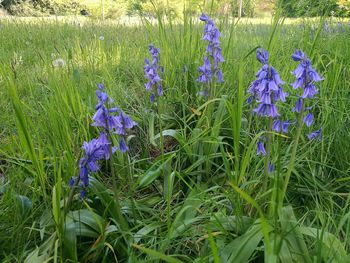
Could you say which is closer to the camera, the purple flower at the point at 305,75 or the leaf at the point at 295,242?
the leaf at the point at 295,242

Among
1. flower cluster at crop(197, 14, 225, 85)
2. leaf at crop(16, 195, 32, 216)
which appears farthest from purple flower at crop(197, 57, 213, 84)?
leaf at crop(16, 195, 32, 216)

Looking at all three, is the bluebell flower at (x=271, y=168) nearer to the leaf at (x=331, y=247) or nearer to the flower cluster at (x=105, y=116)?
the leaf at (x=331, y=247)

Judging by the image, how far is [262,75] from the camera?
140cm

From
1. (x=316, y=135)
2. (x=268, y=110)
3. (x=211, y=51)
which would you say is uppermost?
(x=211, y=51)

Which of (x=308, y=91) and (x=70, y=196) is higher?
(x=308, y=91)

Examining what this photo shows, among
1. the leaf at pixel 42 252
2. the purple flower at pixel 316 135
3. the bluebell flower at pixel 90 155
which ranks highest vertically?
the bluebell flower at pixel 90 155

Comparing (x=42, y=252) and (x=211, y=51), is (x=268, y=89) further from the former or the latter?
(x=42, y=252)

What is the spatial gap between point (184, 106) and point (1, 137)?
120cm

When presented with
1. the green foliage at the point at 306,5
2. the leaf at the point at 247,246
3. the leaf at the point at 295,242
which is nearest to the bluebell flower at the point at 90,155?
the leaf at the point at 247,246

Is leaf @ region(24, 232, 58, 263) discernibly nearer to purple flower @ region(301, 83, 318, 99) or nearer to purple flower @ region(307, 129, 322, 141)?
purple flower @ region(301, 83, 318, 99)

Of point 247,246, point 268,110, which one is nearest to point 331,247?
point 247,246

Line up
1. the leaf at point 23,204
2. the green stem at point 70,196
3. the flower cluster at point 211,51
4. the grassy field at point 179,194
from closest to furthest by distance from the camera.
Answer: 1. the grassy field at point 179,194
2. the green stem at point 70,196
3. the leaf at point 23,204
4. the flower cluster at point 211,51

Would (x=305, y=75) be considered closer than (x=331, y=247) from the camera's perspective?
No

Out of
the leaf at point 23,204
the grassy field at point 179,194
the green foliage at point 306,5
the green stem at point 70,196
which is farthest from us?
the green foliage at point 306,5
